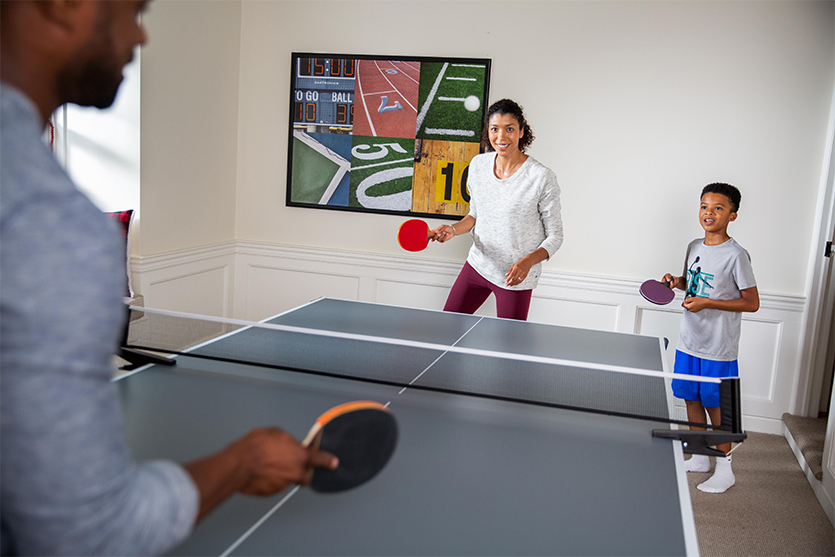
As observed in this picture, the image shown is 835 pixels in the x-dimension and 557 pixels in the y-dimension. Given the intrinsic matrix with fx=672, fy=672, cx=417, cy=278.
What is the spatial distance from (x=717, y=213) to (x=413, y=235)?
1450 mm

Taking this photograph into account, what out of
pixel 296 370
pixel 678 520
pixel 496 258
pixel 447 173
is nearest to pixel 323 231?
pixel 447 173

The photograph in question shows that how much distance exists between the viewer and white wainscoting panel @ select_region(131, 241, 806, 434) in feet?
13.1

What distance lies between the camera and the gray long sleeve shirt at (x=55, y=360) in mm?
662

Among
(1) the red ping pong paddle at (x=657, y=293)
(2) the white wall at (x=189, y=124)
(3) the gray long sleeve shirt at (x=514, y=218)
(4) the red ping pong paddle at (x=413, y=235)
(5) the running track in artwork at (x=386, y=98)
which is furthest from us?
(5) the running track in artwork at (x=386, y=98)

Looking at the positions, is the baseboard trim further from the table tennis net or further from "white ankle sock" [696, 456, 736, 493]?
the table tennis net

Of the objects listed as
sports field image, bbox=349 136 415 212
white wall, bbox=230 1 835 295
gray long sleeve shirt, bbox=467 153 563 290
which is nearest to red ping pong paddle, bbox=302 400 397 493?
gray long sleeve shirt, bbox=467 153 563 290

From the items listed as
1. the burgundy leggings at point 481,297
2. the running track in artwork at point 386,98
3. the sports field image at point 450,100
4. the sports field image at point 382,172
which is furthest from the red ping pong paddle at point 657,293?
the running track in artwork at point 386,98

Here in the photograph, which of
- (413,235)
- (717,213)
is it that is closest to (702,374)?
(717,213)

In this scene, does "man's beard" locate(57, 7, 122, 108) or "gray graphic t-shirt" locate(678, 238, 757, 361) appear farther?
"gray graphic t-shirt" locate(678, 238, 757, 361)

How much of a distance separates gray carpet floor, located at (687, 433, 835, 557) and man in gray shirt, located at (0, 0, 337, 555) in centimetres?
251

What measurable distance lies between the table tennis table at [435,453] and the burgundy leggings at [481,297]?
98 cm

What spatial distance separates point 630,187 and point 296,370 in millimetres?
2877

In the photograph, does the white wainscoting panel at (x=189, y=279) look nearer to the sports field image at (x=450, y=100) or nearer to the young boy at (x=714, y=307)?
the sports field image at (x=450, y=100)

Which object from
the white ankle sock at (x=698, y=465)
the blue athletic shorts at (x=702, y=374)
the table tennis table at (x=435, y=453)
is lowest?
the white ankle sock at (x=698, y=465)
